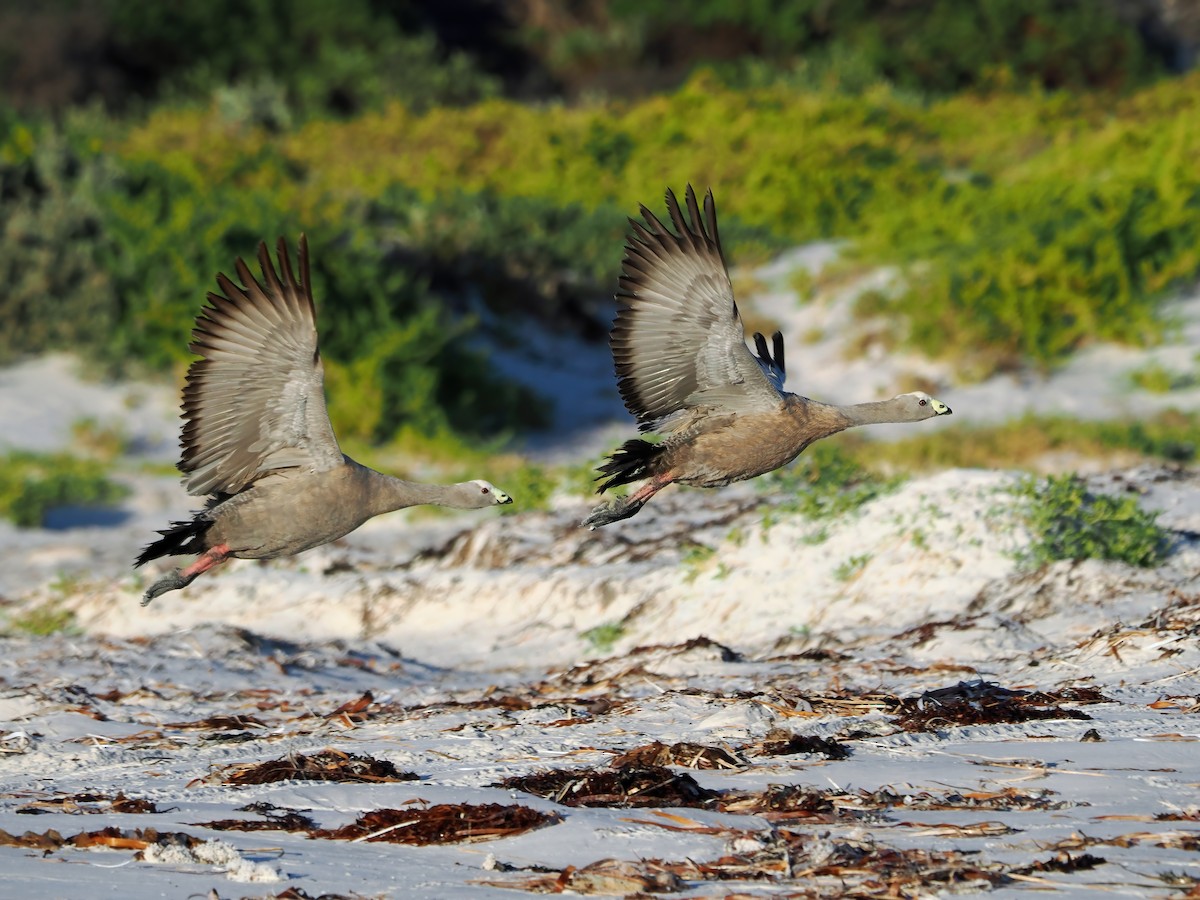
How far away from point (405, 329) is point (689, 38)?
1882cm

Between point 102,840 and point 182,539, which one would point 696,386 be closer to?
point 182,539

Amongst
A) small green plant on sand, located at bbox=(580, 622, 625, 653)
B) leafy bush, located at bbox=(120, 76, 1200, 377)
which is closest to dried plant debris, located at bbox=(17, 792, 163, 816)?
small green plant on sand, located at bbox=(580, 622, 625, 653)

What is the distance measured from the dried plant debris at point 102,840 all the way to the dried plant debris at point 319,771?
3.34 feet

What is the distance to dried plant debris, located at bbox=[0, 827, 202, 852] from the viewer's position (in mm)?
5680

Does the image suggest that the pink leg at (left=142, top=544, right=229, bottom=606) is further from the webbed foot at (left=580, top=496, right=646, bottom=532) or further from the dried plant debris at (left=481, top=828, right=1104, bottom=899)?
the dried plant debris at (left=481, top=828, right=1104, bottom=899)

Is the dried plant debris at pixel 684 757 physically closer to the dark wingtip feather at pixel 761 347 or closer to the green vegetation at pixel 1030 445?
the dark wingtip feather at pixel 761 347

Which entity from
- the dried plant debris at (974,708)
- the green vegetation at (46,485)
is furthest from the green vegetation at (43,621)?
the dried plant debris at (974,708)

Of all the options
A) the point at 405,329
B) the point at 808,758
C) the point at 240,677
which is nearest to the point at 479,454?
the point at 405,329

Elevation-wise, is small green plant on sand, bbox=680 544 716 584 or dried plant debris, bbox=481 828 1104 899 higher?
small green plant on sand, bbox=680 544 716 584

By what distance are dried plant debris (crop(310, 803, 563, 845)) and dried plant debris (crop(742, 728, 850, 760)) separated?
4.04 ft

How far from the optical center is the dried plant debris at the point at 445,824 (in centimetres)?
581

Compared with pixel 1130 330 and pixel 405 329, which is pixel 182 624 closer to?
pixel 405 329

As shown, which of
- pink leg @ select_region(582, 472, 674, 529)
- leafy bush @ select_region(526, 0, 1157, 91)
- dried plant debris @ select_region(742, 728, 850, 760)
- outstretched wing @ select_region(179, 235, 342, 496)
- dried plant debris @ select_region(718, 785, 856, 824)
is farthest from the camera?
leafy bush @ select_region(526, 0, 1157, 91)

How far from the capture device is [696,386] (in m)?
8.69
